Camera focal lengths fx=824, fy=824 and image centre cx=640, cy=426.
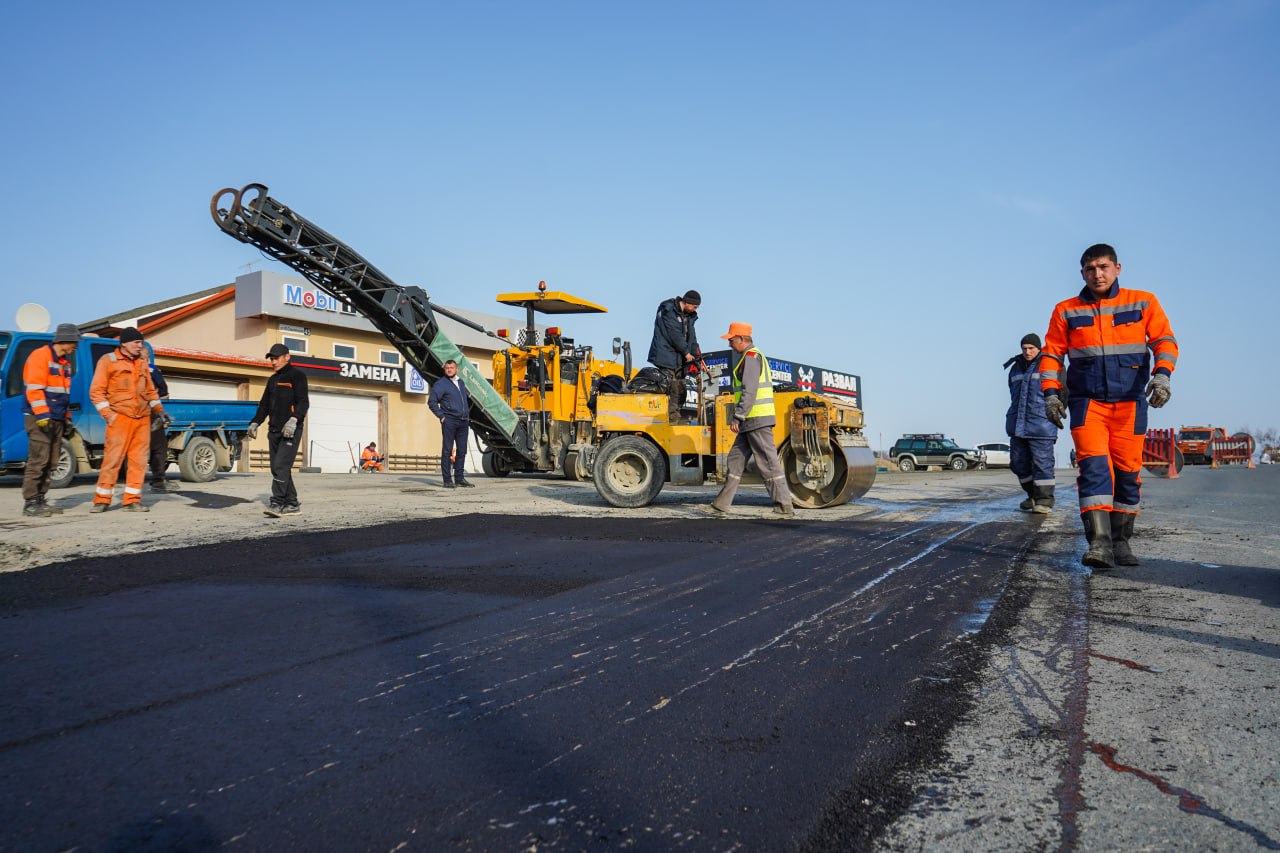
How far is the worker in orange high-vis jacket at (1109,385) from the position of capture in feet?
17.1

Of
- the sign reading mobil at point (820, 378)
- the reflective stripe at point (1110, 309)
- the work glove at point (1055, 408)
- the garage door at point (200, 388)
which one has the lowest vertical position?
the work glove at point (1055, 408)

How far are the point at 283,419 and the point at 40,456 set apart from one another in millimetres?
2285

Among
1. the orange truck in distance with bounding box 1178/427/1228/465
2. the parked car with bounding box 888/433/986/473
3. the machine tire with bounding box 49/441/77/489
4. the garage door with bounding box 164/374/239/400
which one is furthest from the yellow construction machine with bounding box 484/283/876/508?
the orange truck in distance with bounding box 1178/427/1228/465

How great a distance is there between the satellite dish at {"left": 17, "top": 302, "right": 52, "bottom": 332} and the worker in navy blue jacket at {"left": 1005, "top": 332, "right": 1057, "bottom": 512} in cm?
1461

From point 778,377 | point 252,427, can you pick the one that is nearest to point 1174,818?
point 252,427

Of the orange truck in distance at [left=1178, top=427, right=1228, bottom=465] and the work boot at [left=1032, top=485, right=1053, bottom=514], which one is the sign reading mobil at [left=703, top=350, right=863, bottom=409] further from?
the work boot at [left=1032, top=485, right=1053, bottom=514]

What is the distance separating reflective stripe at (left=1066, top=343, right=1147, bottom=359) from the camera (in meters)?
5.22

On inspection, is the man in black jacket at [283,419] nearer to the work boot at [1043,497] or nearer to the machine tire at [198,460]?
the machine tire at [198,460]

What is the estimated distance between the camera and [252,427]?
849 cm

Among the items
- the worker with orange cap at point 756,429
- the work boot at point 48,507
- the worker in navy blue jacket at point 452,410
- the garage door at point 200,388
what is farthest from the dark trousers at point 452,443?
the garage door at point 200,388

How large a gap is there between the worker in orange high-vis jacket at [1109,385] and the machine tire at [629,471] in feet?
15.6

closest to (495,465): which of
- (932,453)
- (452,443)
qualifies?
(452,443)

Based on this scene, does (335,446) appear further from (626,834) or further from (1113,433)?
(626,834)

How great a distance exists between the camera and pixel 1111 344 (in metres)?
5.27
